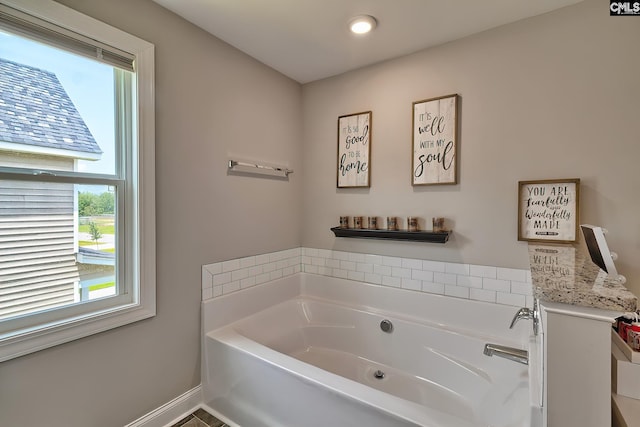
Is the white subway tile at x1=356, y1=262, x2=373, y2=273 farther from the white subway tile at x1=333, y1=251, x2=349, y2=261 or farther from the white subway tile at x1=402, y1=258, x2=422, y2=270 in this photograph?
the white subway tile at x1=402, y1=258, x2=422, y2=270

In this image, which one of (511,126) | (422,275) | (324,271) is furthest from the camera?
(324,271)

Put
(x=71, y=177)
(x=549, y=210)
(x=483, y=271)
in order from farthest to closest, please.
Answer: (x=483, y=271)
(x=549, y=210)
(x=71, y=177)

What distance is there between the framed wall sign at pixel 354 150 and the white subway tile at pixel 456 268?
2.86ft

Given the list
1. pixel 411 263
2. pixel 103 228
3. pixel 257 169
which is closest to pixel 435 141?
pixel 411 263

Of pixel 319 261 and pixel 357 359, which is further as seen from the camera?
pixel 319 261

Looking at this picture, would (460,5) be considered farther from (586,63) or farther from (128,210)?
(128,210)

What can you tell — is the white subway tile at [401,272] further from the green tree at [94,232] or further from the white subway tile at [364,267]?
the green tree at [94,232]

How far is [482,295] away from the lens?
78.2 inches

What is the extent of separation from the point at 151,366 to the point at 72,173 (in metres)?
1.17

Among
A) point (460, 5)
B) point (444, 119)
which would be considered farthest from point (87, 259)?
point (460, 5)

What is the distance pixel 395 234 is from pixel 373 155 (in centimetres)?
69

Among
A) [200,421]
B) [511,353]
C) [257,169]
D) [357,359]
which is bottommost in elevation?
[200,421]

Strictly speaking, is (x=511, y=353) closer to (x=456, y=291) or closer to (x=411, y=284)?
(x=456, y=291)

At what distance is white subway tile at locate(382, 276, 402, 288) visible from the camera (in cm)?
231
